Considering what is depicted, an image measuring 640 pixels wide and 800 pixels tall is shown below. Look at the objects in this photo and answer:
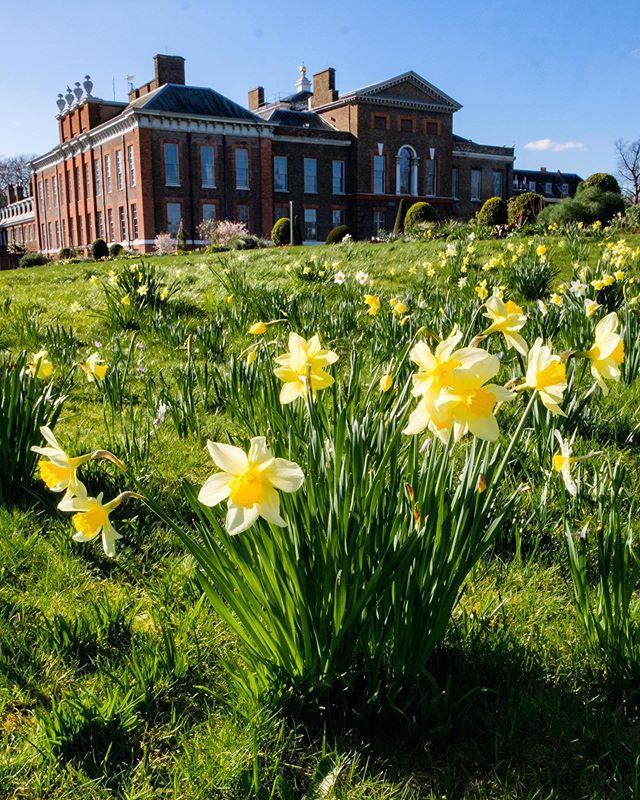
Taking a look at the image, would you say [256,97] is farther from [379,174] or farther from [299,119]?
[379,174]

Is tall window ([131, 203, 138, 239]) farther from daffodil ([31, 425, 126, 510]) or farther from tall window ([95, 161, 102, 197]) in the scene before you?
daffodil ([31, 425, 126, 510])

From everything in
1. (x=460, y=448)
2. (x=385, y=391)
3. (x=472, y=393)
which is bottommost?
(x=460, y=448)

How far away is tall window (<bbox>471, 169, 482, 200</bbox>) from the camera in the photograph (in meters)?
42.8

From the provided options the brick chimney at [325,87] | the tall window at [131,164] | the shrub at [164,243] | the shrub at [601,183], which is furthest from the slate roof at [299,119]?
the shrub at [601,183]

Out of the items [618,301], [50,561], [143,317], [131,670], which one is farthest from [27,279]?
[131,670]

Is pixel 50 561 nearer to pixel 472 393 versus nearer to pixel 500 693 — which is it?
pixel 500 693

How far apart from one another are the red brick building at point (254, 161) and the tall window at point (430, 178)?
0.06m

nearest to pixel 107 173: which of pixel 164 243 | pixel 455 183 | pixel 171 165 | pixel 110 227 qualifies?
pixel 110 227

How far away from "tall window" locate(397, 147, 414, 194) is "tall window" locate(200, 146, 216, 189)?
37.5 feet

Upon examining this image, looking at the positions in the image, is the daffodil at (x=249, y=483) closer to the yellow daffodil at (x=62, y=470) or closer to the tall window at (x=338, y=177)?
the yellow daffodil at (x=62, y=470)

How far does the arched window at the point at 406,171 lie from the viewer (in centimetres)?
3900

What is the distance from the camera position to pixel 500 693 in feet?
5.07

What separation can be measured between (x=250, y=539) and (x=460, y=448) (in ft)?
5.53

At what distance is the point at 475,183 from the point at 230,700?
45.2 meters
